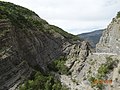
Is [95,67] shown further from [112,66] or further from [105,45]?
[105,45]

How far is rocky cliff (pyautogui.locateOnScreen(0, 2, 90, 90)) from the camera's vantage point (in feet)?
291

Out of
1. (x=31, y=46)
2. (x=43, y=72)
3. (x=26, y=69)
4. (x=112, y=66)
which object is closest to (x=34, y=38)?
(x=31, y=46)

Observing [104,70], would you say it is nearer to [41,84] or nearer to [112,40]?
[41,84]

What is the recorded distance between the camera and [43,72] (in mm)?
102938

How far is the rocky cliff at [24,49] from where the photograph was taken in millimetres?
88625

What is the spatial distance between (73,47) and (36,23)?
62.0 feet

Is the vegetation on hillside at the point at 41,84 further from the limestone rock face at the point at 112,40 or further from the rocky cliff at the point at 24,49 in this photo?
the limestone rock face at the point at 112,40

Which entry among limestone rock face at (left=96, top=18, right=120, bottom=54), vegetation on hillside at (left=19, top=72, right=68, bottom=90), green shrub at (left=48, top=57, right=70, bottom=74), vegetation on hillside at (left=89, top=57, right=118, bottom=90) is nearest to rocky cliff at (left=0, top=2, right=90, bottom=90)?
vegetation on hillside at (left=19, top=72, right=68, bottom=90)

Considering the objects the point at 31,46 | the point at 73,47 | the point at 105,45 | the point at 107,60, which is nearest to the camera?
the point at 107,60

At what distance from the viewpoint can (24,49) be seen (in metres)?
103

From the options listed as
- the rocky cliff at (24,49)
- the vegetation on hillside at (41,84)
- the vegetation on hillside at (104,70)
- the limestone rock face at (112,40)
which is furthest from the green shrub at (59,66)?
the limestone rock face at (112,40)

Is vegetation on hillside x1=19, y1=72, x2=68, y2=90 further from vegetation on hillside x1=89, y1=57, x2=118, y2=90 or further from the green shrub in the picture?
the green shrub

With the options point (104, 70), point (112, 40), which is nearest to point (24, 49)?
point (104, 70)

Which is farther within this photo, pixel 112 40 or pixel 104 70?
pixel 112 40
